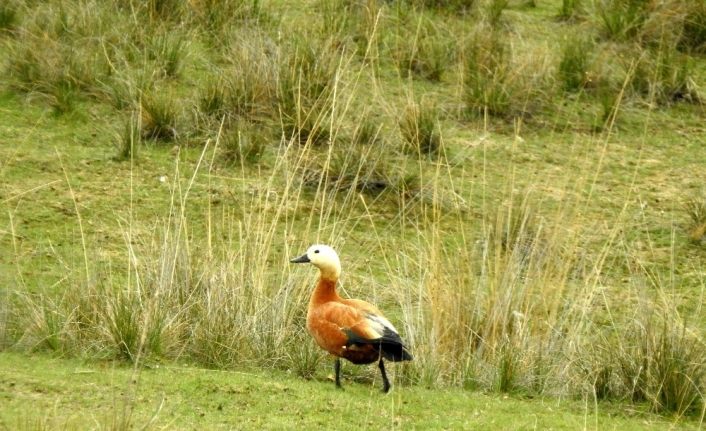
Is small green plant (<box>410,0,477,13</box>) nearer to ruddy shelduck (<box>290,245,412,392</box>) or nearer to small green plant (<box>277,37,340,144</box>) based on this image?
small green plant (<box>277,37,340,144</box>)

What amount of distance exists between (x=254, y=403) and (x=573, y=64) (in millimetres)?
6025

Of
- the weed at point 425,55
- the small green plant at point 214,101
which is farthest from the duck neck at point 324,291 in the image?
the weed at point 425,55

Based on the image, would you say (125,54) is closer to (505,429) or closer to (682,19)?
(682,19)

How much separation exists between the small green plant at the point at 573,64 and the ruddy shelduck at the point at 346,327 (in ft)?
17.5

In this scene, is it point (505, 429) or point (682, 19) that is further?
point (682, 19)

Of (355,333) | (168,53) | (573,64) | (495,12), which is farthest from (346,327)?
(495,12)

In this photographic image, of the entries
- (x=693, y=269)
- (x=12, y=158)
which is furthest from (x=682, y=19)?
(x=12, y=158)

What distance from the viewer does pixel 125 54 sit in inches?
413

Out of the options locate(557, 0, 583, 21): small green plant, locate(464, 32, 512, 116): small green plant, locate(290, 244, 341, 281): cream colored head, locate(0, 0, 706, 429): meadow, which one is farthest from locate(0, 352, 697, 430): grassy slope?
locate(557, 0, 583, 21): small green plant

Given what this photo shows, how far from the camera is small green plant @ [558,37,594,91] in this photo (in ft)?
36.6

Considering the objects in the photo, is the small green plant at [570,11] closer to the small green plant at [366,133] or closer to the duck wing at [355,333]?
the small green plant at [366,133]

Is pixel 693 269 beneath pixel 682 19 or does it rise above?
beneath

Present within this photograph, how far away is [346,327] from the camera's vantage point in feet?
19.7

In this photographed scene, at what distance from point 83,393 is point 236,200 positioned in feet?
10.4
